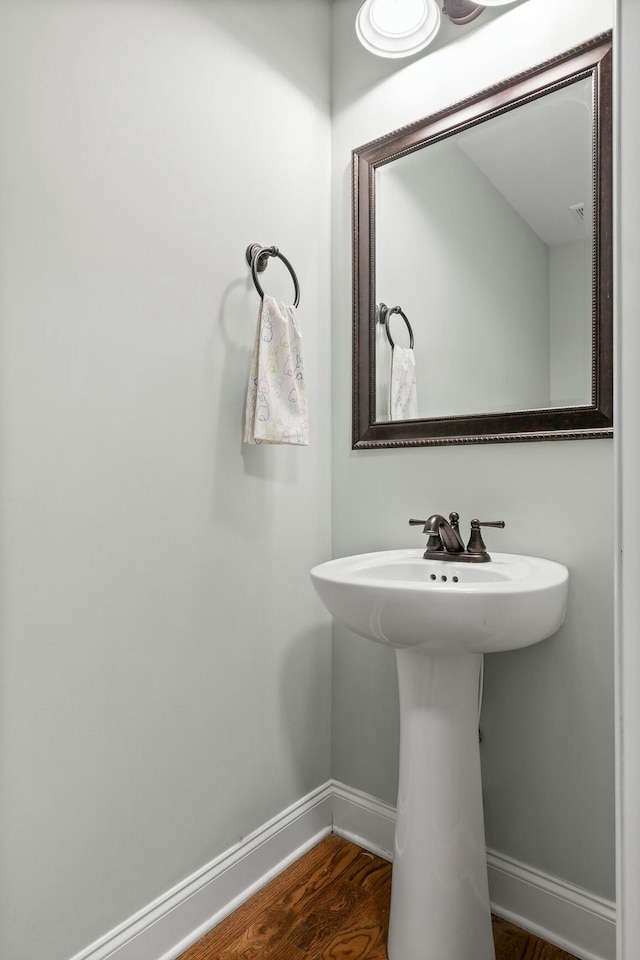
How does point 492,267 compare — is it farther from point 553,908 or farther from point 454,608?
point 553,908

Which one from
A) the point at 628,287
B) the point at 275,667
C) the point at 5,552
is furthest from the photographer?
the point at 275,667

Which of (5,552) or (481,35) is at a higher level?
(481,35)

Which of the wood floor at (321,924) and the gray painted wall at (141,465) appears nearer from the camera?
the gray painted wall at (141,465)

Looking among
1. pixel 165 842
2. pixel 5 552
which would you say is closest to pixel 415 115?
pixel 5 552

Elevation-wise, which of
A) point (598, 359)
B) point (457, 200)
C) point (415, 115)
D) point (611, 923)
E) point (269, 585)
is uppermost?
point (415, 115)

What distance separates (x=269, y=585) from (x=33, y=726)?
0.64 meters

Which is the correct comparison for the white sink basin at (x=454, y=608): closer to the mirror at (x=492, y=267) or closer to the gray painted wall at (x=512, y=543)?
the gray painted wall at (x=512, y=543)

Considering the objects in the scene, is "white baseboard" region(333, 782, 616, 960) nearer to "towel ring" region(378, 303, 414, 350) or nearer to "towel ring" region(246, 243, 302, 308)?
"towel ring" region(378, 303, 414, 350)

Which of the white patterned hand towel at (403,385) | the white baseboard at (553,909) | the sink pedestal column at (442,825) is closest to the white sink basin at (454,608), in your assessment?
the sink pedestal column at (442,825)

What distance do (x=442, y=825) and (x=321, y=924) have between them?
433mm

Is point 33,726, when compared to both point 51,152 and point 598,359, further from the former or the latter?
point 598,359

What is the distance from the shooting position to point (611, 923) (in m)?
1.16

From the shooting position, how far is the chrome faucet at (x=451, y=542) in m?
1.25

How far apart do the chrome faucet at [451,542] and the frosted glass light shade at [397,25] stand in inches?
49.4
